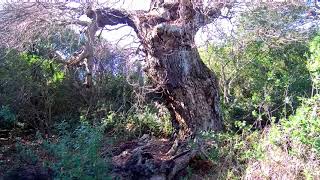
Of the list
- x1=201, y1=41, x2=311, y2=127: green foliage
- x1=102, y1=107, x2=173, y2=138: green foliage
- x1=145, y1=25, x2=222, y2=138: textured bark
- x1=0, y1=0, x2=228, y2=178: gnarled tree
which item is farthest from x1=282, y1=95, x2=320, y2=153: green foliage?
→ x1=102, y1=107, x2=173, y2=138: green foliage

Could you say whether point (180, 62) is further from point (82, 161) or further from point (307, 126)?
point (307, 126)

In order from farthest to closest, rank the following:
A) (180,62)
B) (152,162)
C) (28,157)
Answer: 1. (180,62)
2. (28,157)
3. (152,162)

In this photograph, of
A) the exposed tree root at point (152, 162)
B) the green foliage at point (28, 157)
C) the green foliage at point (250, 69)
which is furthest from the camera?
the green foliage at point (250, 69)

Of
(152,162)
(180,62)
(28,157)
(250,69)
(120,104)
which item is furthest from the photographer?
(120,104)

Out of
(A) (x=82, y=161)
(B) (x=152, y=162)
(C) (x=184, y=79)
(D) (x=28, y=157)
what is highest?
(C) (x=184, y=79)

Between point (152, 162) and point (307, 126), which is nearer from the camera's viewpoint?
point (307, 126)

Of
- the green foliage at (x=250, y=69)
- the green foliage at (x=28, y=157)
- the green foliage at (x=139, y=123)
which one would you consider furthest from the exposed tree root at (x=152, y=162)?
the green foliage at (x=250, y=69)

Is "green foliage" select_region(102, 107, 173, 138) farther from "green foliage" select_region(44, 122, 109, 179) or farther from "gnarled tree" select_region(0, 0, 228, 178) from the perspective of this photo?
"green foliage" select_region(44, 122, 109, 179)

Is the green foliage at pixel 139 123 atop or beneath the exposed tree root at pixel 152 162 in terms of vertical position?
beneath

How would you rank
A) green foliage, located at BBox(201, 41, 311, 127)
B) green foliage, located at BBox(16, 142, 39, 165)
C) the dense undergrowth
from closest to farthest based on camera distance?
1. the dense undergrowth
2. green foliage, located at BBox(16, 142, 39, 165)
3. green foliage, located at BBox(201, 41, 311, 127)

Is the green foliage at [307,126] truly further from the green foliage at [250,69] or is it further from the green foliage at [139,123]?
the green foliage at [139,123]

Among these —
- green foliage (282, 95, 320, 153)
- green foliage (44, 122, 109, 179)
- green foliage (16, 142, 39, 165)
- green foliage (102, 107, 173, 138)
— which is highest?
green foliage (282, 95, 320, 153)

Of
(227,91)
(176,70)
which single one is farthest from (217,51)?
(176,70)

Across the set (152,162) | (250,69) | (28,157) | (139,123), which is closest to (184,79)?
(152,162)
